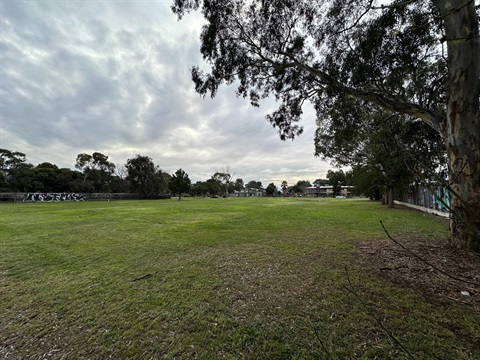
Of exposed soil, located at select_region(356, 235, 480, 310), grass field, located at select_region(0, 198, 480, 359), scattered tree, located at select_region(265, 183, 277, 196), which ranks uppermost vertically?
scattered tree, located at select_region(265, 183, 277, 196)

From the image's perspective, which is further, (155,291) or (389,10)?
(389,10)

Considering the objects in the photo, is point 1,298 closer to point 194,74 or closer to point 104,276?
point 104,276

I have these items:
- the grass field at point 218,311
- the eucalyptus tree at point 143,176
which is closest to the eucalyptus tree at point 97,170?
the eucalyptus tree at point 143,176

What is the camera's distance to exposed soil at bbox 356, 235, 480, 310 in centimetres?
334

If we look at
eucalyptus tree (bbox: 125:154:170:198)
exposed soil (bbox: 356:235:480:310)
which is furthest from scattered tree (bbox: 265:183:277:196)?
exposed soil (bbox: 356:235:480:310)

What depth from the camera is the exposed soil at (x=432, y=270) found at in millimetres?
3342

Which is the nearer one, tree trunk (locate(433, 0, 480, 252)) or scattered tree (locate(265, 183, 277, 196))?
tree trunk (locate(433, 0, 480, 252))

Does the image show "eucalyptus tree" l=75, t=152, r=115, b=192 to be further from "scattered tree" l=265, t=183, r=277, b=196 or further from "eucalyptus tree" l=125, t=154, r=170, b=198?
"scattered tree" l=265, t=183, r=277, b=196

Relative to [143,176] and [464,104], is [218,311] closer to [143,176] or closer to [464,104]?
[464,104]

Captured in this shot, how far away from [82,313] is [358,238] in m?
7.09

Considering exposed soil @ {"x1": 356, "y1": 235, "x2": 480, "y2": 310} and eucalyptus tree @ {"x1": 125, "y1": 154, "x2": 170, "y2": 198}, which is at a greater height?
eucalyptus tree @ {"x1": 125, "y1": 154, "x2": 170, "y2": 198}

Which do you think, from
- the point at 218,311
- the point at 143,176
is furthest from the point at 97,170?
the point at 218,311

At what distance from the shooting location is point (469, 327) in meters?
2.57

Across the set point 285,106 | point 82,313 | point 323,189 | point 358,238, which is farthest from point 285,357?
point 323,189
